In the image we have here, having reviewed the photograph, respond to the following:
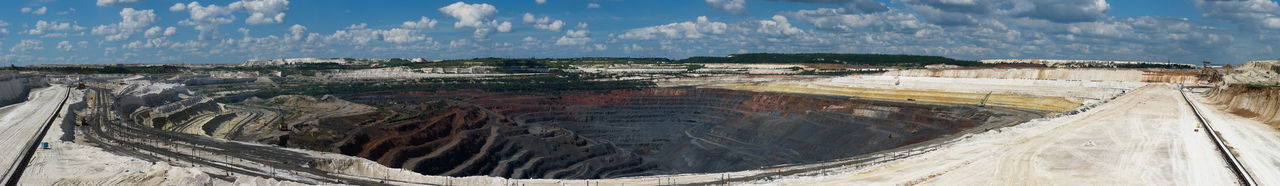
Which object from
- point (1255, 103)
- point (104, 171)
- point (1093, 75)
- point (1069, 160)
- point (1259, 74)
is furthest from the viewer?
point (1093, 75)

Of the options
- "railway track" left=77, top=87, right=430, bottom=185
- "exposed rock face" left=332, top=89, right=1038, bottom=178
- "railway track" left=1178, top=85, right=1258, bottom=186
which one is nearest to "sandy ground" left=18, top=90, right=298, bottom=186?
"railway track" left=77, top=87, right=430, bottom=185

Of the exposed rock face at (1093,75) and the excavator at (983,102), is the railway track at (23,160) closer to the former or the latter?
the excavator at (983,102)

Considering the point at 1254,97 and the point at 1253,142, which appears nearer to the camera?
the point at 1253,142

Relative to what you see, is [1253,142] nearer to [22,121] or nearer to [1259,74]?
[1259,74]

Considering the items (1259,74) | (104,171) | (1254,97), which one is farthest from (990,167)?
(1259,74)

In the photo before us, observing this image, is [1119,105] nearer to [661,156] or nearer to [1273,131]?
[1273,131]

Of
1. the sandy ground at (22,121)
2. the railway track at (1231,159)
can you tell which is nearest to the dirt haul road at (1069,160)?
the railway track at (1231,159)
